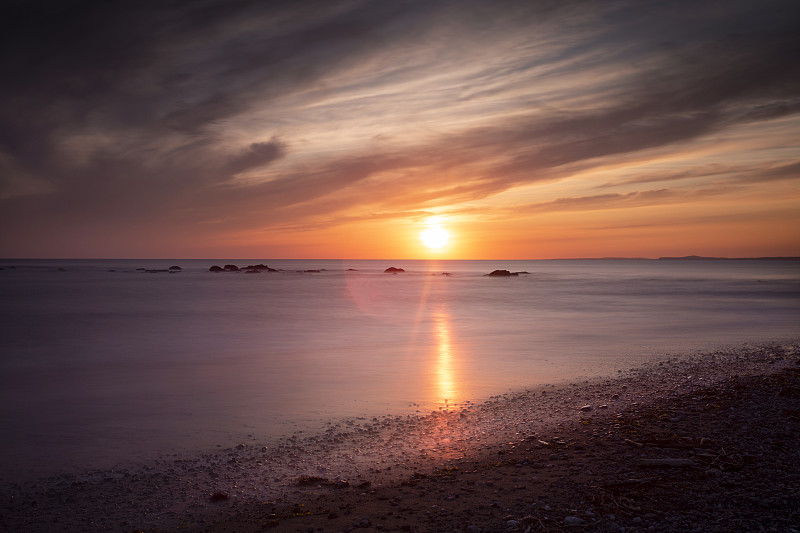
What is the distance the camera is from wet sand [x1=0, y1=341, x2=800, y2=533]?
5.03 m

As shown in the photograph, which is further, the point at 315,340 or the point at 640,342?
the point at 315,340

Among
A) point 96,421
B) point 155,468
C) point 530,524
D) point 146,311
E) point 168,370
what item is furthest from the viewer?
point 146,311

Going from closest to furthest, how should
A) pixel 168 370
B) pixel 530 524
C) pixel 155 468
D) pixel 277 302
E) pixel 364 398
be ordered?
pixel 530 524 < pixel 155 468 < pixel 364 398 < pixel 168 370 < pixel 277 302

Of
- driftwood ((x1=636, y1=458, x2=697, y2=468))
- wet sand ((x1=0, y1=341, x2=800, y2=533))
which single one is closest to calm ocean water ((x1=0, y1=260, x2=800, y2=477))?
wet sand ((x1=0, y1=341, x2=800, y2=533))

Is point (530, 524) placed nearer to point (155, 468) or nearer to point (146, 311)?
point (155, 468)

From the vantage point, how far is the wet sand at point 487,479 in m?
5.03

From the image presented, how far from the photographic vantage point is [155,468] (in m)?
7.11

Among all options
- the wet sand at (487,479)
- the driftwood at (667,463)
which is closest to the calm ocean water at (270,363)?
the wet sand at (487,479)

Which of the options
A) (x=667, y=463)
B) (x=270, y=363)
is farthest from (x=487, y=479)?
(x=270, y=363)

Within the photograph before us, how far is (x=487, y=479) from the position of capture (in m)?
5.96

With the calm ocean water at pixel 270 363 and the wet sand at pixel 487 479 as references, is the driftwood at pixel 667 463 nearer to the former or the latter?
the wet sand at pixel 487 479

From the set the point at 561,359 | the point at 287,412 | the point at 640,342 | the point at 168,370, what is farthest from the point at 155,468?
the point at 640,342

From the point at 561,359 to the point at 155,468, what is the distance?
11846 mm

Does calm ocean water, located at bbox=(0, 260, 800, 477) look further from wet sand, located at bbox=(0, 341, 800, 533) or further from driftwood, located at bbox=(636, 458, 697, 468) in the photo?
driftwood, located at bbox=(636, 458, 697, 468)
